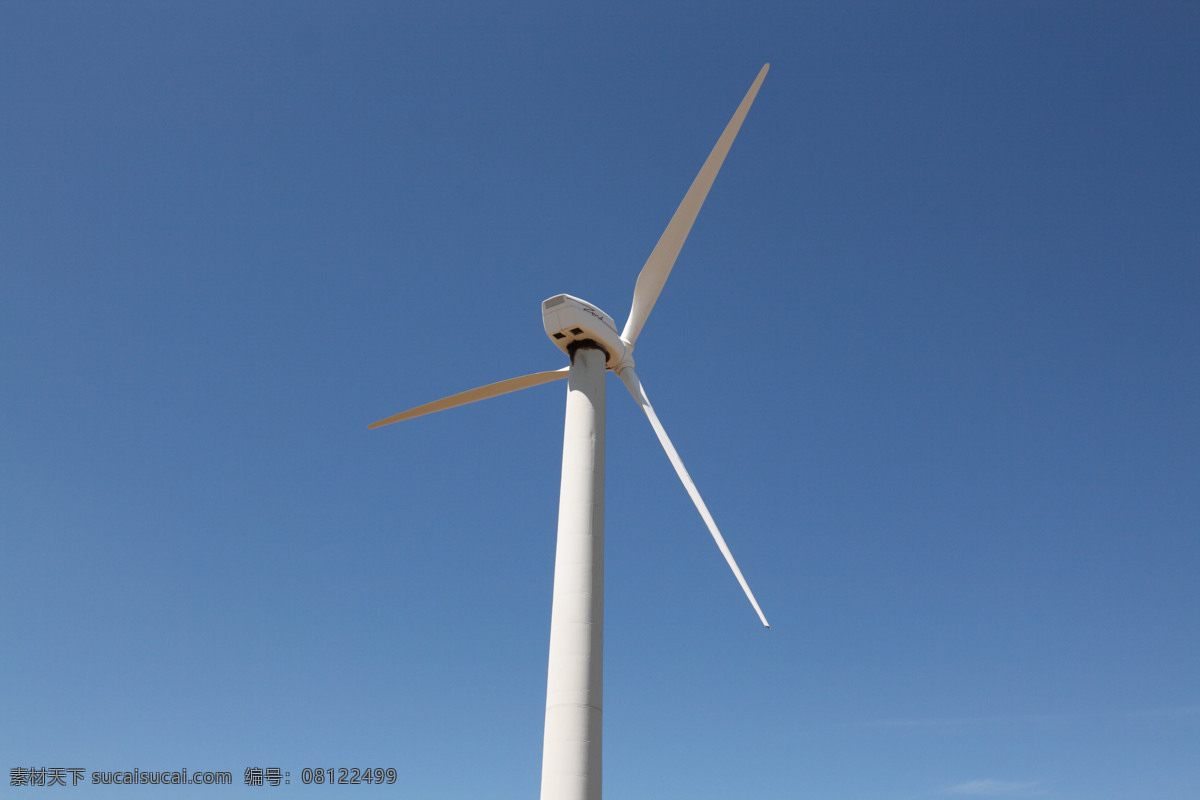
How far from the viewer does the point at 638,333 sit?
3294 centimetres

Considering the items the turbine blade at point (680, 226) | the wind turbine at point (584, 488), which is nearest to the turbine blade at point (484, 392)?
the wind turbine at point (584, 488)

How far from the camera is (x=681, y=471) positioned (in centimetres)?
2950

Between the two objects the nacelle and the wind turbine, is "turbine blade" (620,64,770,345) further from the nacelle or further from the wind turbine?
the nacelle

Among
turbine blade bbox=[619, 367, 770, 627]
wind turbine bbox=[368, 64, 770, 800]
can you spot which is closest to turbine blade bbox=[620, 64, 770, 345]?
wind turbine bbox=[368, 64, 770, 800]

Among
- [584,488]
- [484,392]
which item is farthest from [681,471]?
[484,392]

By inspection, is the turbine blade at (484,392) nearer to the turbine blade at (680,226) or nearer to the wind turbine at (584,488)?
the wind turbine at (584,488)

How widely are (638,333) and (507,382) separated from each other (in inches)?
228

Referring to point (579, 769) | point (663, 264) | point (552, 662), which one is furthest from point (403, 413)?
point (579, 769)

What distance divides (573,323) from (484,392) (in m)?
6.86

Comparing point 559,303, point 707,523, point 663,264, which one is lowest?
point 707,523

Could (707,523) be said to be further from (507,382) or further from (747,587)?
(507,382)

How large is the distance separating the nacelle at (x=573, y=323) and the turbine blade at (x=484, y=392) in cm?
178

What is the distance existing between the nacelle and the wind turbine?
0.12ft

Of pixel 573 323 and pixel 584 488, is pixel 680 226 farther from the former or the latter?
pixel 584 488
